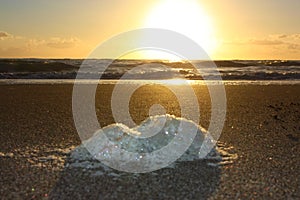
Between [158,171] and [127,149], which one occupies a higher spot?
[127,149]

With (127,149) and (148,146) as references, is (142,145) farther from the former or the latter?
(127,149)

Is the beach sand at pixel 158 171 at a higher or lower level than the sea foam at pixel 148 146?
lower

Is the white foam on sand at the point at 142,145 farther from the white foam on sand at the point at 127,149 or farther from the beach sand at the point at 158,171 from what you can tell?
the beach sand at the point at 158,171

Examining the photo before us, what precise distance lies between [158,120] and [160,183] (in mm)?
2030

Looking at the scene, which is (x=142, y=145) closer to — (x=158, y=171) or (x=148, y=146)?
(x=148, y=146)

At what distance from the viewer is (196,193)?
5820 mm

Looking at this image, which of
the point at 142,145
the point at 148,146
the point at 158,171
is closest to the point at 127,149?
the point at 142,145

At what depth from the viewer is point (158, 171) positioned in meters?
6.79

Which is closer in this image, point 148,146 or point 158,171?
point 158,171

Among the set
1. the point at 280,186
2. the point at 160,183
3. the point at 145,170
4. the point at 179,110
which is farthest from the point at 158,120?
the point at 179,110

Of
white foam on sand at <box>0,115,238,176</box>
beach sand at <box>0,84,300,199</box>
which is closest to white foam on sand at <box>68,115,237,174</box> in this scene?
white foam on sand at <box>0,115,238,176</box>

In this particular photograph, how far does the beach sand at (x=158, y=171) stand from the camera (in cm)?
585

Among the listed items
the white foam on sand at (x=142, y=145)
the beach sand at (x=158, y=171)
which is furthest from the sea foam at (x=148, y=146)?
the beach sand at (x=158, y=171)

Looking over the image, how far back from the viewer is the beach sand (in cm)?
585
